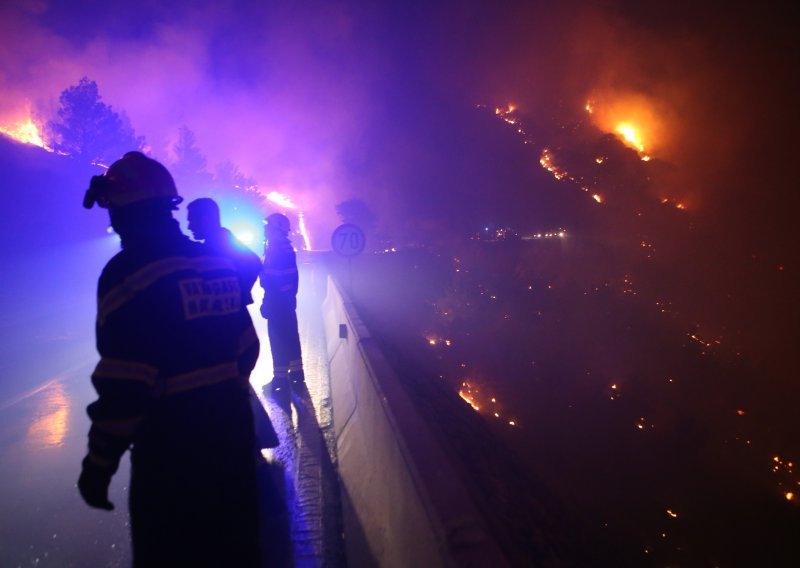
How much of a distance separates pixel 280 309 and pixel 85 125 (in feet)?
168

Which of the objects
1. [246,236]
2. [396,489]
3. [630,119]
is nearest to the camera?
[396,489]

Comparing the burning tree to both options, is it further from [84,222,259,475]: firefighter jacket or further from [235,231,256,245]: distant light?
[84,222,259,475]: firefighter jacket

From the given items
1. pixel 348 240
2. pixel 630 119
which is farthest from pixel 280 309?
pixel 630 119

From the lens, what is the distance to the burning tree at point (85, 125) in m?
39.7

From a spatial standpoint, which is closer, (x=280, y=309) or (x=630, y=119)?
(x=280, y=309)

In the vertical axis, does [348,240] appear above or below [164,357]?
above

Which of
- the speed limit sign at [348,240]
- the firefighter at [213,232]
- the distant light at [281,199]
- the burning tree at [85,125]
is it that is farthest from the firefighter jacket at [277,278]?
the distant light at [281,199]

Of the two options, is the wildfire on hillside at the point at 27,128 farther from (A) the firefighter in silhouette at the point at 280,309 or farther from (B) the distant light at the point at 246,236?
(A) the firefighter in silhouette at the point at 280,309

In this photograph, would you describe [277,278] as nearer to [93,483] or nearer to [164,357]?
[164,357]

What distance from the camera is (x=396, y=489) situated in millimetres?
2318

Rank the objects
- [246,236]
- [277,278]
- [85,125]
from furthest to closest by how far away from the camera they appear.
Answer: [85,125], [246,236], [277,278]

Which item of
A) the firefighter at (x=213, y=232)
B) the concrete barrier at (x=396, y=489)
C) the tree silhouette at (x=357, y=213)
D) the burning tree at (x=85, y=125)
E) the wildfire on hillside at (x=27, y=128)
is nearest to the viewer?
the concrete barrier at (x=396, y=489)

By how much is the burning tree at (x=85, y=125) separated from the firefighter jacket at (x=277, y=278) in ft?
155

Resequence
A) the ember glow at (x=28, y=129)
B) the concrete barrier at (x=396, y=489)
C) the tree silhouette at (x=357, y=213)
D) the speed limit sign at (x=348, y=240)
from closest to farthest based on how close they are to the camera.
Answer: the concrete barrier at (x=396, y=489)
the speed limit sign at (x=348, y=240)
the tree silhouette at (x=357, y=213)
the ember glow at (x=28, y=129)
